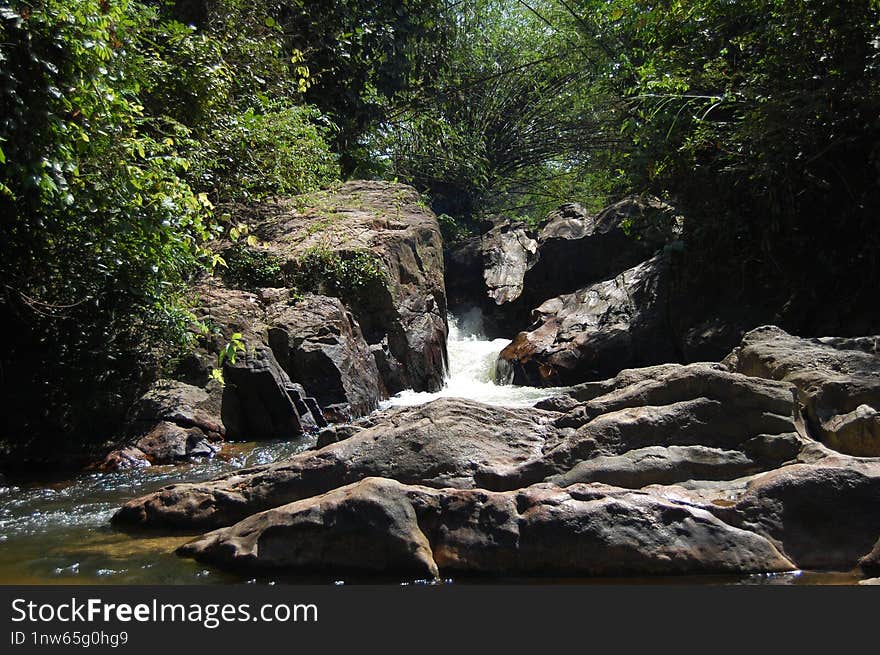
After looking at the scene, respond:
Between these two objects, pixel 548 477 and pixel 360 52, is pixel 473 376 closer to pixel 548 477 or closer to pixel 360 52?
pixel 360 52

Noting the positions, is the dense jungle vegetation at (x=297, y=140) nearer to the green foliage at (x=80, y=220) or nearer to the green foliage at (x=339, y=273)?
the green foliage at (x=80, y=220)

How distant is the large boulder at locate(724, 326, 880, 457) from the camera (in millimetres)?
4551

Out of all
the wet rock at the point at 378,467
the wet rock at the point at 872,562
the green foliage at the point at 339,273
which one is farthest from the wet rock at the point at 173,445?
the wet rock at the point at 872,562

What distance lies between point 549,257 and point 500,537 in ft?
38.9

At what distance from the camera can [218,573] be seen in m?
3.86

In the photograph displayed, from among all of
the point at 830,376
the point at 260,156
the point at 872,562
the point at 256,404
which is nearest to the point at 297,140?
the point at 260,156

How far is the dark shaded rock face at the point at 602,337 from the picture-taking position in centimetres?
1162

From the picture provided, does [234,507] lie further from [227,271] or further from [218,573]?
[227,271]

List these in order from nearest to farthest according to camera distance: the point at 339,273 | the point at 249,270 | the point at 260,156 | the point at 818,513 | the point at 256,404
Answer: the point at 818,513, the point at 256,404, the point at 249,270, the point at 339,273, the point at 260,156

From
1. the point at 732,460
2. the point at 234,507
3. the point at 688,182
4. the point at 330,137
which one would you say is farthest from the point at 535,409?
the point at 330,137

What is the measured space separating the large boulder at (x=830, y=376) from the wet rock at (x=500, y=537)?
129 centimetres

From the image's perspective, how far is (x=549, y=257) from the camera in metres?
15.2

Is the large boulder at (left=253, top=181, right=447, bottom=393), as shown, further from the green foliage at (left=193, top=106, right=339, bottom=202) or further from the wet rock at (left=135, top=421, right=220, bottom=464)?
the wet rock at (left=135, top=421, right=220, bottom=464)

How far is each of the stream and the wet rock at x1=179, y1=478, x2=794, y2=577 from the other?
0.09m
